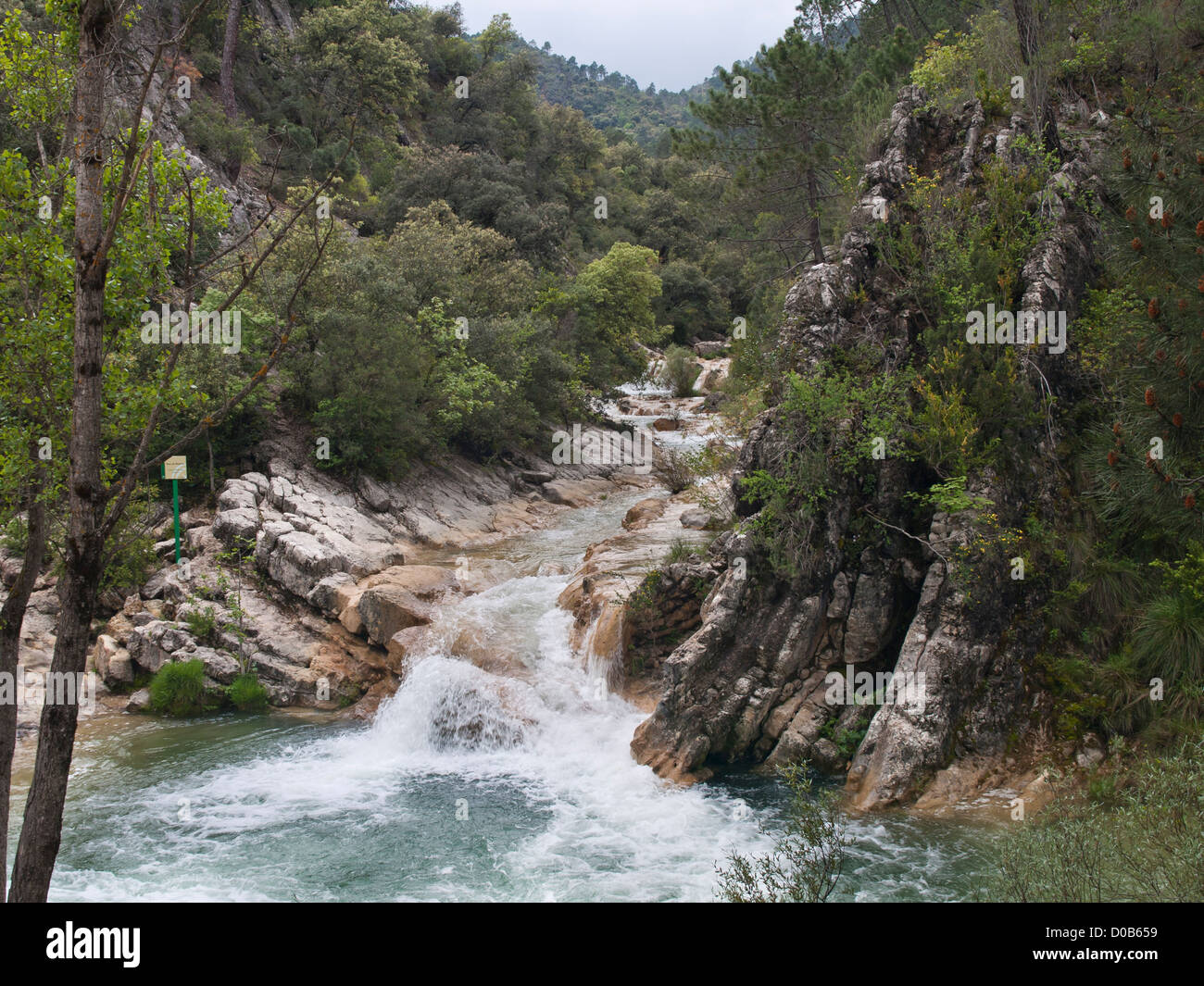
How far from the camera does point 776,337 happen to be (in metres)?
15.8

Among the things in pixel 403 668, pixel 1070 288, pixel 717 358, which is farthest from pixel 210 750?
pixel 717 358

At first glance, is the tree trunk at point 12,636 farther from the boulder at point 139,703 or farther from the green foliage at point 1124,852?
the boulder at point 139,703

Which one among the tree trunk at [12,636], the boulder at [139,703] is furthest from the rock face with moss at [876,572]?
the boulder at [139,703]

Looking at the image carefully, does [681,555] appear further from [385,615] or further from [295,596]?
[295,596]

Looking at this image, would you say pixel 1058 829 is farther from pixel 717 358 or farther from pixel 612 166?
pixel 612 166

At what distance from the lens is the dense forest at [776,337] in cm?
566

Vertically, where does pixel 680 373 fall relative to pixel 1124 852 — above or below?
above

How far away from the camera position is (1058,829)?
696cm

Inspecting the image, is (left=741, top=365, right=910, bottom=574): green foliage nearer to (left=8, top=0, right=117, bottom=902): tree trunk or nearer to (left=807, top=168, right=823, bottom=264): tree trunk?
A: (left=8, top=0, right=117, bottom=902): tree trunk

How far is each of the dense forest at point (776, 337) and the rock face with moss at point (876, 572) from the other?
86mm

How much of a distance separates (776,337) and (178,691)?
12479mm

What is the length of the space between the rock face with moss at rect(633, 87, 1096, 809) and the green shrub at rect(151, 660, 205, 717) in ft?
26.3

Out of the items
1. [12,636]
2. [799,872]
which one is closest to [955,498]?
[799,872]
